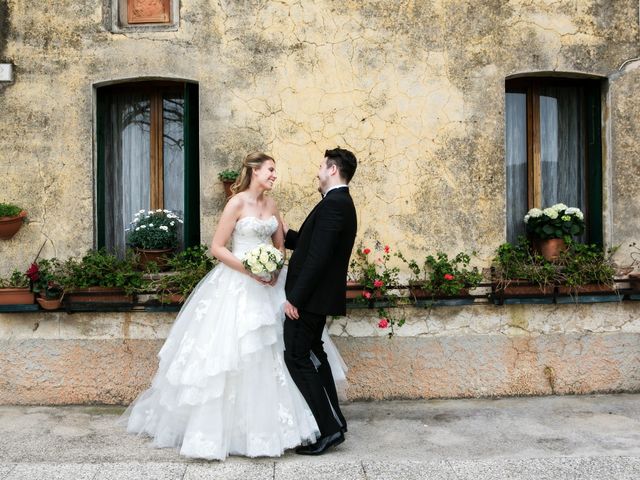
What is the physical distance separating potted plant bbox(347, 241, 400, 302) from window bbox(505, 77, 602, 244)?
1324 mm

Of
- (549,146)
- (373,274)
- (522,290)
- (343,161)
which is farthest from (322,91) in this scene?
(522,290)

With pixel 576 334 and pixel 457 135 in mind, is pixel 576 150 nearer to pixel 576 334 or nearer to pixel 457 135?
pixel 457 135

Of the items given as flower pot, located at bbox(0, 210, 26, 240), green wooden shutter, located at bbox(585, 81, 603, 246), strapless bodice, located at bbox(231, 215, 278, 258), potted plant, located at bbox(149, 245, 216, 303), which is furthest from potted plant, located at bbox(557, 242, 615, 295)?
flower pot, located at bbox(0, 210, 26, 240)

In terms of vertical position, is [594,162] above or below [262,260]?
above

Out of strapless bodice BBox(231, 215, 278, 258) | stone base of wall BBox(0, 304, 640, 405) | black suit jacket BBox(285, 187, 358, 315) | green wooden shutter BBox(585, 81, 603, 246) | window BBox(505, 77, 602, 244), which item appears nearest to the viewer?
black suit jacket BBox(285, 187, 358, 315)

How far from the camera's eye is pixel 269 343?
493cm

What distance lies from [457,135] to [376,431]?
2820 millimetres

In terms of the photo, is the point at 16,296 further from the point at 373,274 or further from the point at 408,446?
the point at 408,446

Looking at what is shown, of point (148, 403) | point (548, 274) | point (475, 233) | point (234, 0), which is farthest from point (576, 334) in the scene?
point (234, 0)

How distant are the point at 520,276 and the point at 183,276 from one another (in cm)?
308

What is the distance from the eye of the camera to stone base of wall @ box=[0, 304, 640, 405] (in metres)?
6.24

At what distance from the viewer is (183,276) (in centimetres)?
602

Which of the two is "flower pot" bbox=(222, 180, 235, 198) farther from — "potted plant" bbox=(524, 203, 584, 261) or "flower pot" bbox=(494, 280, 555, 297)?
"potted plant" bbox=(524, 203, 584, 261)

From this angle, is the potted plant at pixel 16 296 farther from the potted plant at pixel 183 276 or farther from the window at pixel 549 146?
the window at pixel 549 146
